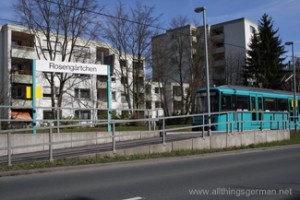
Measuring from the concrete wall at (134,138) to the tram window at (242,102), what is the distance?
3.29 meters

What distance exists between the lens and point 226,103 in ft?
70.4

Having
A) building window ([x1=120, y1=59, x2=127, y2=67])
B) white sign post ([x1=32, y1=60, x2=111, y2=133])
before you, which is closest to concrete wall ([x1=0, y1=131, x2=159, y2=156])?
white sign post ([x1=32, y1=60, x2=111, y2=133])

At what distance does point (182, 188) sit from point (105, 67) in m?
12.1

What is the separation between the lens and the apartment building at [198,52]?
146 feet

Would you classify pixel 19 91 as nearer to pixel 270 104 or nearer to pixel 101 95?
pixel 101 95

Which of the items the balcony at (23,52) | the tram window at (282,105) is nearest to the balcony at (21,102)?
the balcony at (23,52)

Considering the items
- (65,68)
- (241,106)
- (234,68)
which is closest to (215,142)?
(241,106)

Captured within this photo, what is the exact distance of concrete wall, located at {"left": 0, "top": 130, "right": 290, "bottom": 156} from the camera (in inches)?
510

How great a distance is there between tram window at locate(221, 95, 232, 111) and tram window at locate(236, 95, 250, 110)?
78 centimetres

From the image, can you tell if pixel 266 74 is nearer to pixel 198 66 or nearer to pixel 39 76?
pixel 198 66

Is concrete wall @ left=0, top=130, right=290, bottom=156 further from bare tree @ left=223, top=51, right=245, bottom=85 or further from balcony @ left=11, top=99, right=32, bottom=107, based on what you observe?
bare tree @ left=223, top=51, right=245, bottom=85

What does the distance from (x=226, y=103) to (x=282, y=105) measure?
840 cm

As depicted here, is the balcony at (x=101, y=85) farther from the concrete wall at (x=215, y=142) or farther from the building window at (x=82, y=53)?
the concrete wall at (x=215, y=142)

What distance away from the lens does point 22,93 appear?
4366 centimetres
